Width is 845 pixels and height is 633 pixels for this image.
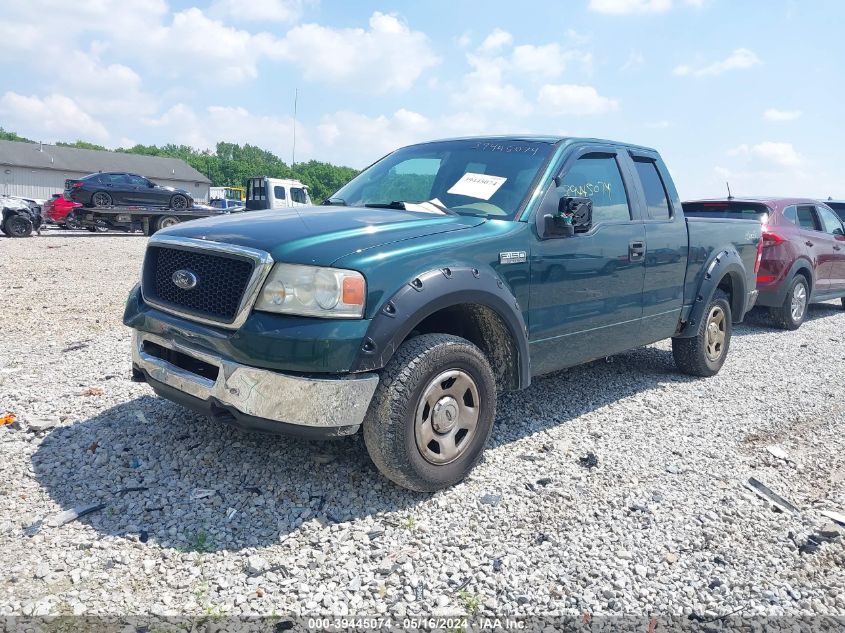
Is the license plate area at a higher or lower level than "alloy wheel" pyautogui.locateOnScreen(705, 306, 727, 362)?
higher

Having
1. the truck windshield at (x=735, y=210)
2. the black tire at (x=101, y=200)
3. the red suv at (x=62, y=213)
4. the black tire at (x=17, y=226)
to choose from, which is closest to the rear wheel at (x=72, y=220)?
the red suv at (x=62, y=213)

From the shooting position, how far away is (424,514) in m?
3.17

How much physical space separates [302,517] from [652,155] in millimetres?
4021

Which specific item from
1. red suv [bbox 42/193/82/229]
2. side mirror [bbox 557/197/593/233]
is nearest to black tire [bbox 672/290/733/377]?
side mirror [bbox 557/197/593/233]

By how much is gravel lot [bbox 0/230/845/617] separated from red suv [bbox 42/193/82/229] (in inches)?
798

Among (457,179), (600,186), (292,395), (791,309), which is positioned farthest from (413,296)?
(791,309)

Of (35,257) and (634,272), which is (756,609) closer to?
(634,272)

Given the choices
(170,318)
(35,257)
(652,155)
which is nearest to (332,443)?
(170,318)

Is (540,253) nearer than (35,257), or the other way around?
(540,253)

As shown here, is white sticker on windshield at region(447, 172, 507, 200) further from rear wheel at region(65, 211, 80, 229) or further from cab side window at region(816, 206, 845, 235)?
rear wheel at region(65, 211, 80, 229)

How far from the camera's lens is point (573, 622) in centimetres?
243

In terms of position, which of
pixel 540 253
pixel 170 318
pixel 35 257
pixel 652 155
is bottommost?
pixel 35 257

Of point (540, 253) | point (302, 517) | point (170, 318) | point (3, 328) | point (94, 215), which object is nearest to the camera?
point (302, 517)

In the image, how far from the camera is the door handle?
4.51 m
